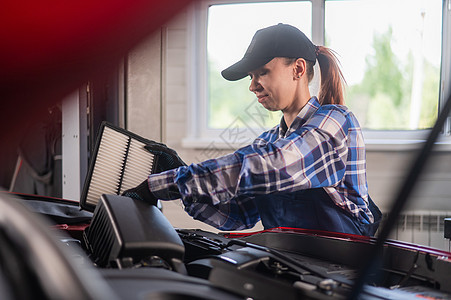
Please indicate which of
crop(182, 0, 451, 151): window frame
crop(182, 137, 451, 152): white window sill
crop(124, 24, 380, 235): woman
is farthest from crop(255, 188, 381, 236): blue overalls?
crop(182, 0, 451, 151): window frame

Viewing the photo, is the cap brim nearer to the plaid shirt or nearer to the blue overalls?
the plaid shirt

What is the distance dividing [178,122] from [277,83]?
4.63 ft

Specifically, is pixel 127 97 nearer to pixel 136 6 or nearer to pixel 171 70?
pixel 171 70

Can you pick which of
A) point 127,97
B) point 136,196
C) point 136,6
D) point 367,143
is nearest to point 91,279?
point 136,6

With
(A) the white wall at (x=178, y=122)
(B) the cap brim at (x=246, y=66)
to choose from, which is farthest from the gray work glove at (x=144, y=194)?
(A) the white wall at (x=178, y=122)

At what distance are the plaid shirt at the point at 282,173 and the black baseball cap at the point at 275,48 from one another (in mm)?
144

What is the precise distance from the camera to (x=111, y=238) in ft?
2.31

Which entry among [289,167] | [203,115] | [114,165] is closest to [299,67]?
[289,167]

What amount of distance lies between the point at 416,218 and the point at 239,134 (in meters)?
1.03

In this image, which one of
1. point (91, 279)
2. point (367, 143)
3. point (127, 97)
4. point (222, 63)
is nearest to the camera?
point (91, 279)

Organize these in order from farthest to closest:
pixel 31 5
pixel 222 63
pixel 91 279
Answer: pixel 222 63 < pixel 31 5 < pixel 91 279

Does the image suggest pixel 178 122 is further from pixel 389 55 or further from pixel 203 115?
pixel 389 55

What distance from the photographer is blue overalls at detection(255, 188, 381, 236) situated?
116 cm

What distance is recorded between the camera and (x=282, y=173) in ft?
3.30
